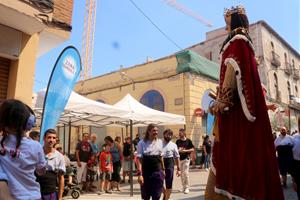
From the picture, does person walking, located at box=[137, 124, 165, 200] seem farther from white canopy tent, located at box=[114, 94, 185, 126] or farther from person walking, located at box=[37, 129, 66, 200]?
white canopy tent, located at box=[114, 94, 185, 126]

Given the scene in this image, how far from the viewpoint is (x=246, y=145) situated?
2.63 metres

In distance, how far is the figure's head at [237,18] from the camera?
10.3ft

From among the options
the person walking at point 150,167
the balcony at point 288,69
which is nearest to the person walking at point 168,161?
the person walking at point 150,167

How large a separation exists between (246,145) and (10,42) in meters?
5.92

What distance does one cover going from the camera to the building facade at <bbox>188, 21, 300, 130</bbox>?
97.3 feet

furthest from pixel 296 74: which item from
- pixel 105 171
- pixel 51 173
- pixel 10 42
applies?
pixel 51 173

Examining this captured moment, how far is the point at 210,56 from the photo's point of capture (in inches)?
1262

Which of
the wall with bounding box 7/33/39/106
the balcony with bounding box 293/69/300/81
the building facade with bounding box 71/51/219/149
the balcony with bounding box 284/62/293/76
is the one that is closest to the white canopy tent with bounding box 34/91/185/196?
the wall with bounding box 7/33/39/106

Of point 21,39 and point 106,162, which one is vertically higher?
point 21,39

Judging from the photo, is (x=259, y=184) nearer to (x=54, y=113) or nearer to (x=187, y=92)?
(x=54, y=113)

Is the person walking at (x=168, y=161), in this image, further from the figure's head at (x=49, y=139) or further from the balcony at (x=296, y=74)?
the balcony at (x=296, y=74)

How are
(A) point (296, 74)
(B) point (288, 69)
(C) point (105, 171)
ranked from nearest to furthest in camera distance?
1. (C) point (105, 171)
2. (B) point (288, 69)
3. (A) point (296, 74)

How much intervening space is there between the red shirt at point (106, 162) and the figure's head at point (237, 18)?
322 inches

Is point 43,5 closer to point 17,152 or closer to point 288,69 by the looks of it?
point 17,152
